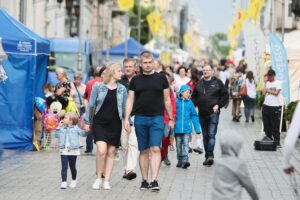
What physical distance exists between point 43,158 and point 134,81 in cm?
490

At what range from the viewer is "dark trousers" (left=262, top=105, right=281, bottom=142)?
2092cm

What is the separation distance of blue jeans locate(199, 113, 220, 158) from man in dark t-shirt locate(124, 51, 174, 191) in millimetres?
3540

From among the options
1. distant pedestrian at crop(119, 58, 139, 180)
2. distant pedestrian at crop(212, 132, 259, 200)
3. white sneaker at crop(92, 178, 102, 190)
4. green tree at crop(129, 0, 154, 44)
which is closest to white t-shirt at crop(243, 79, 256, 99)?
distant pedestrian at crop(119, 58, 139, 180)

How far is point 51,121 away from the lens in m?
19.6

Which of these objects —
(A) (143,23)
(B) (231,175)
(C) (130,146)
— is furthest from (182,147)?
(A) (143,23)

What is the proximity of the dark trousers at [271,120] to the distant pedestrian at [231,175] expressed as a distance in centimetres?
1289

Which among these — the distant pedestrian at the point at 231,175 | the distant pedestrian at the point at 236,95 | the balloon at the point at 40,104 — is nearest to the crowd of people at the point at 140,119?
the balloon at the point at 40,104

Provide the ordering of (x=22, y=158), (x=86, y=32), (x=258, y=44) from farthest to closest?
(x=86, y=32)
(x=258, y=44)
(x=22, y=158)

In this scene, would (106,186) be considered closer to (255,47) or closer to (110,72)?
(110,72)

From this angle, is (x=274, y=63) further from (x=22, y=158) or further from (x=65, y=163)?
(x=65, y=163)

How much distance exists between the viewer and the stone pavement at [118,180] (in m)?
13.0

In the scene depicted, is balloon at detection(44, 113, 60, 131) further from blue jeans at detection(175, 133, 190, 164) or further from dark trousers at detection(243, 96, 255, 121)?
dark trousers at detection(243, 96, 255, 121)

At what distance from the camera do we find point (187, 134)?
16.8m

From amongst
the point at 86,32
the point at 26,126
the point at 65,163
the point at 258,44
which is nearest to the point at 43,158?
the point at 26,126
